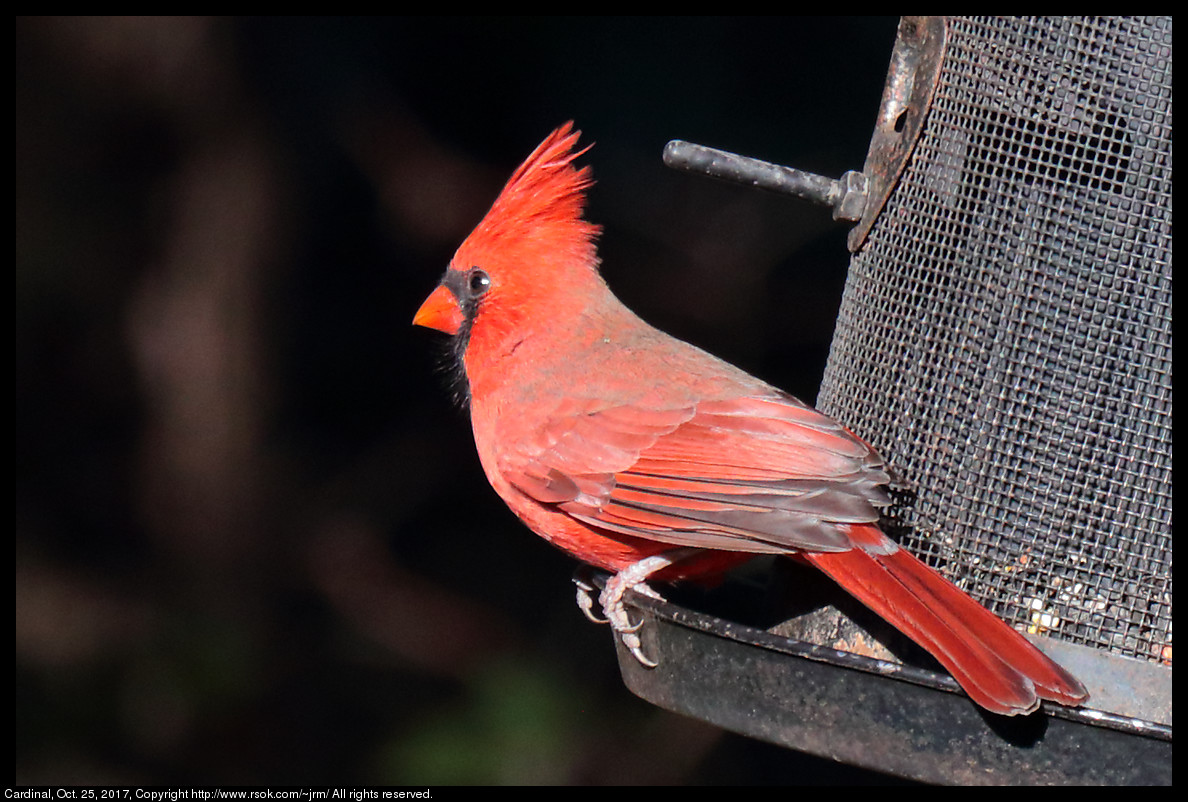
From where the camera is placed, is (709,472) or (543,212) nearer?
(709,472)

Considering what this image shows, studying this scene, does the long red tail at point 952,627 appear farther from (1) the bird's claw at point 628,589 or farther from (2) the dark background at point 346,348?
(2) the dark background at point 346,348

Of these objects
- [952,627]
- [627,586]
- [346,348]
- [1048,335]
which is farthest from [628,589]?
[346,348]

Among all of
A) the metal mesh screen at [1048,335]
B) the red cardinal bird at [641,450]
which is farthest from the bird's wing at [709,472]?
the metal mesh screen at [1048,335]

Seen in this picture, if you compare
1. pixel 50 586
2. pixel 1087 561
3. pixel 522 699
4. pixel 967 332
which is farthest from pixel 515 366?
pixel 50 586

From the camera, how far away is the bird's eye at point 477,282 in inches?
129

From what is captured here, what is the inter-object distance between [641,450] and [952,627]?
79 centimetres

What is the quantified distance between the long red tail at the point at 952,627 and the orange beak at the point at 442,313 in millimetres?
1117

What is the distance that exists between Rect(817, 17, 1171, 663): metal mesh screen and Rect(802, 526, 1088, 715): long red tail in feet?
1.01

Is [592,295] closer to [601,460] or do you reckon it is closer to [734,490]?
[601,460]

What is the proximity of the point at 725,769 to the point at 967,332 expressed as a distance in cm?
346

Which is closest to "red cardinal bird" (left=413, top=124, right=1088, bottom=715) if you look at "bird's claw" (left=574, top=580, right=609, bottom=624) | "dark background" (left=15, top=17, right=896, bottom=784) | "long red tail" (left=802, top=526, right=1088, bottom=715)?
"long red tail" (left=802, top=526, right=1088, bottom=715)

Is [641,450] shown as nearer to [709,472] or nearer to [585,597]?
[709,472]

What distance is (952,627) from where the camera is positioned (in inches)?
94.6

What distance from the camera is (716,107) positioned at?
6273 millimetres
